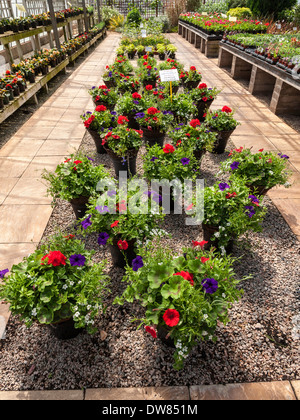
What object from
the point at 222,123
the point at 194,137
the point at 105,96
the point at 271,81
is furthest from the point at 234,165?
the point at 271,81

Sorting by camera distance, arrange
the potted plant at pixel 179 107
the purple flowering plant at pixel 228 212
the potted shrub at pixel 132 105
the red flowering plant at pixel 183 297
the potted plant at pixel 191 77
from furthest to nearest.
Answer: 1. the potted plant at pixel 191 77
2. the potted plant at pixel 179 107
3. the potted shrub at pixel 132 105
4. the purple flowering plant at pixel 228 212
5. the red flowering plant at pixel 183 297

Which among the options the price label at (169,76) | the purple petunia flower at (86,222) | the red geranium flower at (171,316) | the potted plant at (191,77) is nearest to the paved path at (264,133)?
the potted plant at (191,77)

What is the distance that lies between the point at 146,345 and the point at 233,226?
1.23 m

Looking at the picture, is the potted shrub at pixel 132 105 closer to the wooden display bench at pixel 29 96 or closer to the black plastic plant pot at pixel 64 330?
the wooden display bench at pixel 29 96

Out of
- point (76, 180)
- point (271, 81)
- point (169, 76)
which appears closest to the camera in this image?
point (76, 180)

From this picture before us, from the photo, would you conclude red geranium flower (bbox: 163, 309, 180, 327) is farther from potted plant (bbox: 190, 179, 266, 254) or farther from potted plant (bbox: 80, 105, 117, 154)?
potted plant (bbox: 80, 105, 117, 154)

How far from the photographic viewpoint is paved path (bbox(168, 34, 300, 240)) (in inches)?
135

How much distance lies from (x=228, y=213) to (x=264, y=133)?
3.36 meters

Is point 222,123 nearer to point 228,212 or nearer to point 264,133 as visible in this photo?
point 264,133

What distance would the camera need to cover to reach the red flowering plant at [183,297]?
5.44 feet

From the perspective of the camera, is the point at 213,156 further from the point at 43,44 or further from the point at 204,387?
the point at 43,44

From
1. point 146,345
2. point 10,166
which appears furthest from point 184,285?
point 10,166

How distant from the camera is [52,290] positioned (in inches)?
69.6

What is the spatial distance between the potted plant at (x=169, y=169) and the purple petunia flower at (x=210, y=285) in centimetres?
142
